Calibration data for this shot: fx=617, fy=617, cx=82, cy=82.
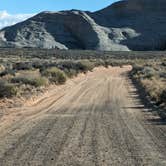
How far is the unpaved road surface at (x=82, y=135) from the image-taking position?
42.5 ft

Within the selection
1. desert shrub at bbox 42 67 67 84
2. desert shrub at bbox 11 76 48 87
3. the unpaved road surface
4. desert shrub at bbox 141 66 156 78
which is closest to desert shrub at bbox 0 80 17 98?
the unpaved road surface

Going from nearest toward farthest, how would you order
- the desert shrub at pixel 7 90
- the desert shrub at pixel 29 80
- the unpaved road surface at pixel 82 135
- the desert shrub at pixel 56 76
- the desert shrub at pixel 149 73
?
the unpaved road surface at pixel 82 135 < the desert shrub at pixel 7 90 < the desert shrub at pixel 29 80 < the desert shrub at pixel 56 76 < the desert shrub at pixel 149 73

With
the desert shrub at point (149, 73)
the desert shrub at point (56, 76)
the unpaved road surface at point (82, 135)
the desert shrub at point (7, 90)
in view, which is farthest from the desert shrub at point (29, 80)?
the desert shrub at point (149, 73)

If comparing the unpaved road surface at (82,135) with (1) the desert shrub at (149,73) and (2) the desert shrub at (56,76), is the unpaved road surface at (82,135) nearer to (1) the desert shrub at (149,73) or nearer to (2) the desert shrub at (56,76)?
(2) the desert shrub at (56,76)

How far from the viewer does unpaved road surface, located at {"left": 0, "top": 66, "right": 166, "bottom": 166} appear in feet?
42.5

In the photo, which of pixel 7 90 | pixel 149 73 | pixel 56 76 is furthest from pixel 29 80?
pixel 149 73

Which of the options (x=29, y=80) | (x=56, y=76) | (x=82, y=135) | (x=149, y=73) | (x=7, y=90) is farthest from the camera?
(x=149, y=73)

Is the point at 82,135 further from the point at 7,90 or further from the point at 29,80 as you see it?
the point at 29,80

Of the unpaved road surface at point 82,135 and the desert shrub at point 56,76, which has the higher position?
the unpaved road surface at point 82,135

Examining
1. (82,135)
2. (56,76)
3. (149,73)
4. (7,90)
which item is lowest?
(149,73)

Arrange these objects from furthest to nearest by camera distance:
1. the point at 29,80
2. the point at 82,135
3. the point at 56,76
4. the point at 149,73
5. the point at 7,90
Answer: the point at 149,73, the point at 56,76, the point at 29,80, the point at 7,90, the point at 82,135

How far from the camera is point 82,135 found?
1686 cm

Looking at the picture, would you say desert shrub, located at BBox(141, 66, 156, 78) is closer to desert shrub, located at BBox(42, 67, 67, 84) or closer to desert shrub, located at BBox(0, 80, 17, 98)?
desert shrub, located at BBox(42, 67, 67, 84)

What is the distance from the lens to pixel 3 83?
31281 mm
